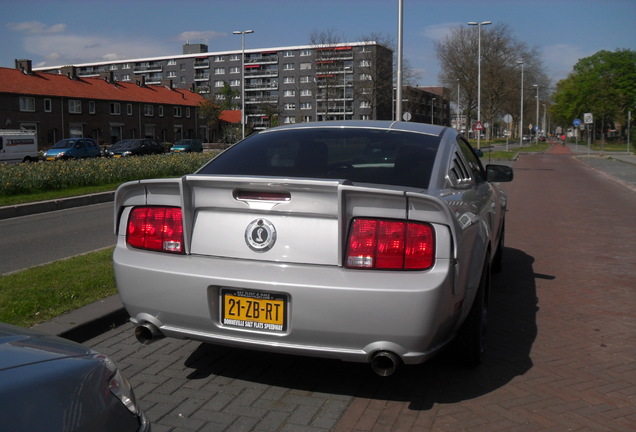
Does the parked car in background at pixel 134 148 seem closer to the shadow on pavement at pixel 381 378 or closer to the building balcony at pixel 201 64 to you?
the shadow on pavement at pixel 381 378

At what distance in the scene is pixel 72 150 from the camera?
38.6 m

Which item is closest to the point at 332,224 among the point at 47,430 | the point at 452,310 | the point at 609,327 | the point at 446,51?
the point at 452,310

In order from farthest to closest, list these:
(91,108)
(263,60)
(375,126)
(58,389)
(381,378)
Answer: (263,60) < (91,108) < (375,126) < (381,378) < (58,389)

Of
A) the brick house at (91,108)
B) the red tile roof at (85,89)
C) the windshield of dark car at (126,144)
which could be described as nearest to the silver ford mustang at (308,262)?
the windshield of dark car at (126,144)

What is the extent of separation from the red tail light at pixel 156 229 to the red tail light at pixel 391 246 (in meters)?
1.04

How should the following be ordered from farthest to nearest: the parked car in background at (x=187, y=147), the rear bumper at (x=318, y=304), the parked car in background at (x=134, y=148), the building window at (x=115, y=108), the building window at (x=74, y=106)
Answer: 1. the building window at (x=115, y=108)
2. the building window at (x=74, y=106)
3. the parked car in background at (x=187, y=147)
4. the parked car in background at (x=134, y=148)
5. the rear bumper at (x=318, y=304)

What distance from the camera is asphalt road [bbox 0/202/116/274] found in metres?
8.50

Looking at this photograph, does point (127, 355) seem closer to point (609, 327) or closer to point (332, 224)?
point (332, 224)

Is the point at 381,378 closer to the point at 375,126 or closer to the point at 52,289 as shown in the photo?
the point at 375,126

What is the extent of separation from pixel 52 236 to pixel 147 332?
7.62 m

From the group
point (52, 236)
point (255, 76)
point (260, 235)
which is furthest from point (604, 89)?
point (260, 235)

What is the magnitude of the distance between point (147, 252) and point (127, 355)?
1.05 m

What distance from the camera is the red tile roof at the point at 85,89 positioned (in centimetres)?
6131

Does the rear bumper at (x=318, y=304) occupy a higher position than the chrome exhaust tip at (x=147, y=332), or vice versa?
the rear bumper at (x=318, y=304)
